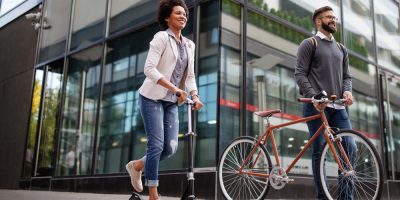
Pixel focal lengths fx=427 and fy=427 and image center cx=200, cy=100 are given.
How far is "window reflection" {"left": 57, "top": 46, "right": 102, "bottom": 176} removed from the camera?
9070 mm

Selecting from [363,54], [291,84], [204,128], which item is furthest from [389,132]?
[204,128]

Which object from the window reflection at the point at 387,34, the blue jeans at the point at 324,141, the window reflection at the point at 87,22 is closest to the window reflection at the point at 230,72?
the blue jeans at the point at 324,141

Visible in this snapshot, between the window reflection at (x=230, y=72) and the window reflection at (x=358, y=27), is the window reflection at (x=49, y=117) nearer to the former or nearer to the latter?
the window reflection at (x=230, y=72)

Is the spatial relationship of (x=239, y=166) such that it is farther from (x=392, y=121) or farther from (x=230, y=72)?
(x=392, y=121)

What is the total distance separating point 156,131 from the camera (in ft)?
11.8

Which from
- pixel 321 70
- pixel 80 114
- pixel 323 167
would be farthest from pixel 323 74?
pixel 80 114

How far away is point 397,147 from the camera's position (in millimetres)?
9914

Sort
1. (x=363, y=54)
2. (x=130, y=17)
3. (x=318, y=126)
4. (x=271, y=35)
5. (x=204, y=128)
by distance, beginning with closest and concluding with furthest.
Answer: (x=318, y=126) → (x=204, y=128) → (x=271, y=35) → (x=130, y=17) → (x=363, y=54)

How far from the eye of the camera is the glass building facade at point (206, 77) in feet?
22.1

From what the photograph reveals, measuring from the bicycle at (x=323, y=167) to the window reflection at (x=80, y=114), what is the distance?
16.1 ft

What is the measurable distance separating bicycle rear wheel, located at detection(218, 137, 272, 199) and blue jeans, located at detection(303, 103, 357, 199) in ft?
2.03

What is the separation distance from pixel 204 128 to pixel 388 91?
5.56 meters

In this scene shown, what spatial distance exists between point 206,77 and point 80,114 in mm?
4013

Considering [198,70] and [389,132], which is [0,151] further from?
[389,132]
